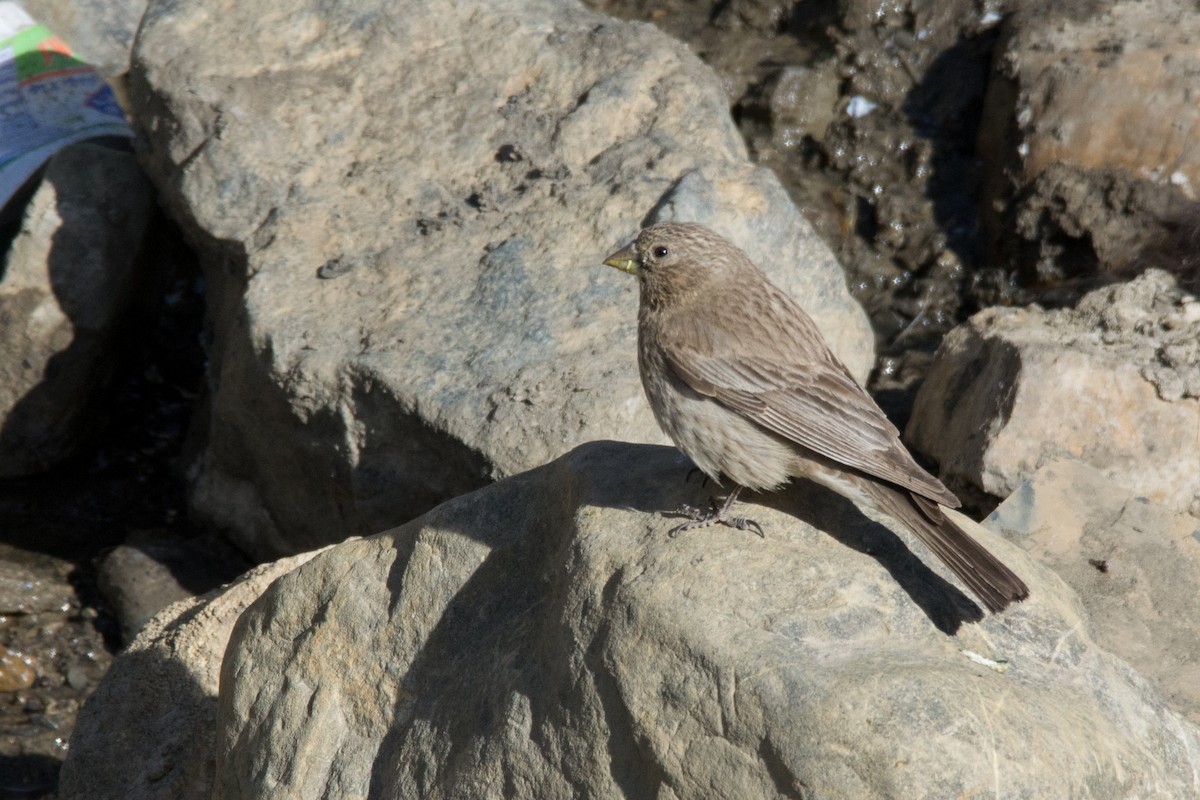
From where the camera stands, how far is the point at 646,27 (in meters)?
7.25

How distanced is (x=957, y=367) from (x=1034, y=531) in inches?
55.9

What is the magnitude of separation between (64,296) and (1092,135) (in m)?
6.08

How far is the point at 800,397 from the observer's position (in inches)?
182

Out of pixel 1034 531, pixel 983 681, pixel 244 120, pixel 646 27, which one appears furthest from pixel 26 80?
pixel 983 681

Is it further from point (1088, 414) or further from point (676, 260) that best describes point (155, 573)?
point (1088, 414)

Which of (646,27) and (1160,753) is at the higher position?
(646,27)

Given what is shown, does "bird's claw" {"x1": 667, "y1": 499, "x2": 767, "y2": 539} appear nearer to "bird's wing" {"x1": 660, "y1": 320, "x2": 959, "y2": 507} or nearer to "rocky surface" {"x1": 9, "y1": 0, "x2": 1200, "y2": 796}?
"rocky surface" {"x1": 9, "y1": 0, "x2": 1200, "y2": 796}

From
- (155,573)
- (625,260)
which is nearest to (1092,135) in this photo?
(625,260)

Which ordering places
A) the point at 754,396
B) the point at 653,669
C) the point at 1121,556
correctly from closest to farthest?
the point at 653,669 → the point at 754,396 → the point at 1121,556

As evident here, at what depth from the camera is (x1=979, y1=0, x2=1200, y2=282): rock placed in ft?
23.8

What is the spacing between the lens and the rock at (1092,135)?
7.27 metres

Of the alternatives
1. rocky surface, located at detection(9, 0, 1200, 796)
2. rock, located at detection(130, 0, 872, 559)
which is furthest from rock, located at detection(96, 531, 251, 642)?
rock, located at detection(130, 0, 872, 559)

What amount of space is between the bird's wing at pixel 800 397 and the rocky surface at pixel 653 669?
22 centimetres

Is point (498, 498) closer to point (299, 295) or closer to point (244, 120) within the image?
point (299, 295)
